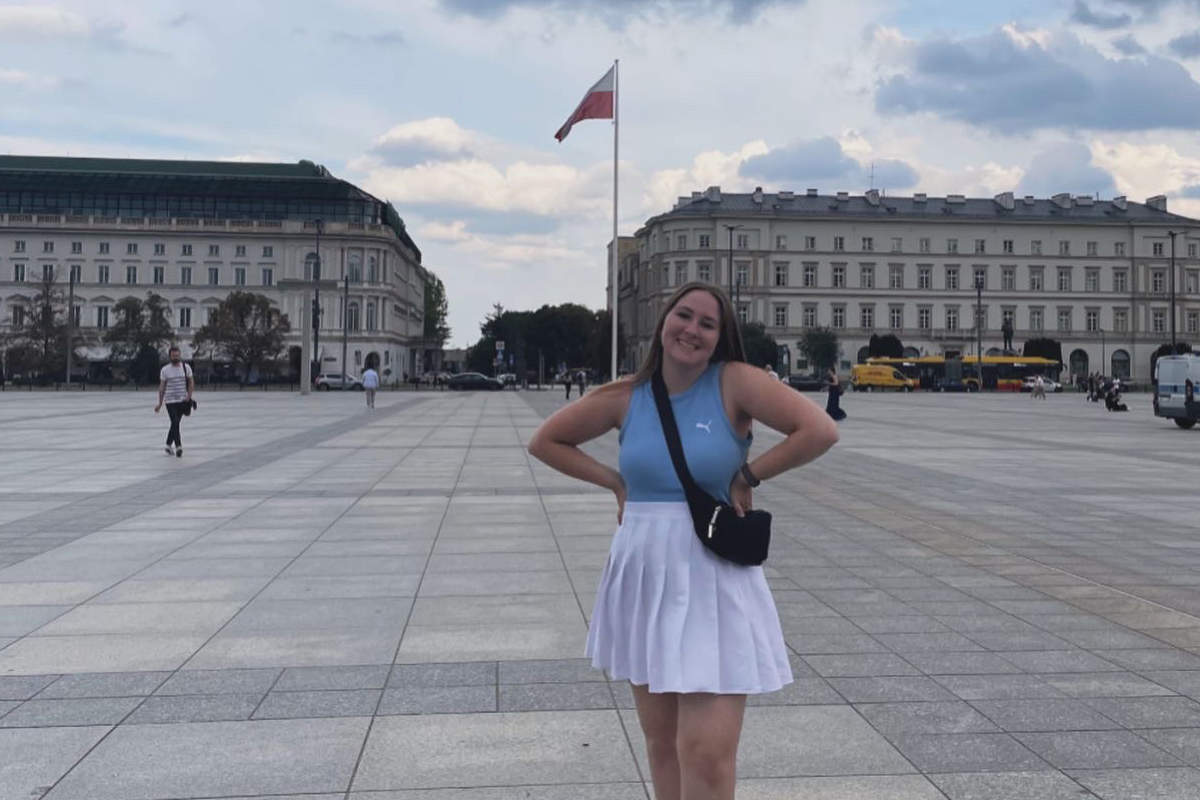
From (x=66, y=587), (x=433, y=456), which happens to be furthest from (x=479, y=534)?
(x=433, y=456)

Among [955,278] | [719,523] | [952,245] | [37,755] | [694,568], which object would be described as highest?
[952,245]

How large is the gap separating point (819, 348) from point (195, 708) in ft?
317

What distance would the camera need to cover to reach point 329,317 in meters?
107

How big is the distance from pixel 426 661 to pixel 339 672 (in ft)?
1.55

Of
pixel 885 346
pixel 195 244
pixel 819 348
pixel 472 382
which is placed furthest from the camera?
pixel 195 244

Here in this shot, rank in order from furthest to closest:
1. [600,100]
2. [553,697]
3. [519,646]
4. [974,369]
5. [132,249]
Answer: [132,249]
[974,369]
[600,100]
[519,646]
[553,697]

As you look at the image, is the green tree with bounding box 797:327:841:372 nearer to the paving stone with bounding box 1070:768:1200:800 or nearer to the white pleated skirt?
the paving stone with bounding box 1070:768:1200:800

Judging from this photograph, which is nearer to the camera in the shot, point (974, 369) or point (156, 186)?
point (974, 369)

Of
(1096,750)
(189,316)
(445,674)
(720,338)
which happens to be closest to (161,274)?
(189,316)

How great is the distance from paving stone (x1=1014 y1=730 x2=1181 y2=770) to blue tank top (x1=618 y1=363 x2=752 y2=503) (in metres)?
2.26

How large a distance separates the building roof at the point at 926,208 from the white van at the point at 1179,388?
7696 cm

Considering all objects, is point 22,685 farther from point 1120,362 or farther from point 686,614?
point 1120,362

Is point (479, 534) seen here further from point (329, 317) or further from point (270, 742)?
point (329, 317)

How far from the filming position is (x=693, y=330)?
3449 mm
